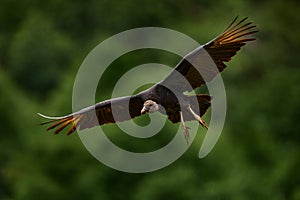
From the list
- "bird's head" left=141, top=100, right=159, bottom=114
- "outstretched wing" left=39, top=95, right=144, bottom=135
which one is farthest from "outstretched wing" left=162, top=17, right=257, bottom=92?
"outstretched wing" left=39, top=95, right=144, bottom=135

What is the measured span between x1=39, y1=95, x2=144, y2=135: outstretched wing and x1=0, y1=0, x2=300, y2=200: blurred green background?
16.2m

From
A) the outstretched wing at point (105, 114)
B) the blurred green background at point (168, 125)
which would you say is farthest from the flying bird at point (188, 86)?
the blurred green background at point (168, 125)

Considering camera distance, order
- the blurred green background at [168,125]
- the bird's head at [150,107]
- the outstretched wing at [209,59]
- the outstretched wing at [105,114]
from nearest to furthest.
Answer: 1. the outstretched wing at [209,59]
2. the bird's head at [150,107]
3. the outstretched wing at [105,114]
4. the blurred green background at [168,125]

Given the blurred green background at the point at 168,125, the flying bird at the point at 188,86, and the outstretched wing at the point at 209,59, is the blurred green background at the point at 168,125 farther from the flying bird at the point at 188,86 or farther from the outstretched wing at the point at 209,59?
the outstretched wing at the point at 209,59

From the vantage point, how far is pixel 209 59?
612 inches

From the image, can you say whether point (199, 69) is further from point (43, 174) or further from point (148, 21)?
point (148, 21)

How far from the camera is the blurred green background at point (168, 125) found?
35781 millimetres

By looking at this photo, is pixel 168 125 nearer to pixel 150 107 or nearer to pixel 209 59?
pixel 150 107

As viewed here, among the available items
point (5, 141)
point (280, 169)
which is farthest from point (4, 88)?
point (280, 169)

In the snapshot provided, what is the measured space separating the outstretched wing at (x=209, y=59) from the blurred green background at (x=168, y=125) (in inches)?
676

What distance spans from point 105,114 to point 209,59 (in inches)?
83.4

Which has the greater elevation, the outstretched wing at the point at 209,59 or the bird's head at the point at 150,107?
the outstretched wing at the point at 209,59

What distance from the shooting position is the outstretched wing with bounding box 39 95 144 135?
16.3m

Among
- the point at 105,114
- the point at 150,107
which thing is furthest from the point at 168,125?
the point at 150,107
